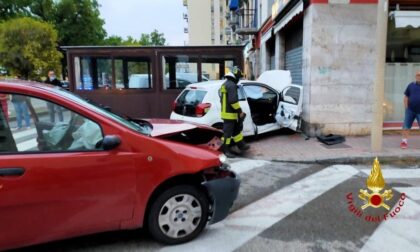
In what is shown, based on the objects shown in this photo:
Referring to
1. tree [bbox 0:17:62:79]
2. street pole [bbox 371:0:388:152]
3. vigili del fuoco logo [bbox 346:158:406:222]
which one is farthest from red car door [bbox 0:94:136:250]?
tree [bbox 0:17:62:79]

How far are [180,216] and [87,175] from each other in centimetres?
98

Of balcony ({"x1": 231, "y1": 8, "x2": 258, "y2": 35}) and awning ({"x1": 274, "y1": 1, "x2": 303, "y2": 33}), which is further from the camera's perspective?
balcony ({"x1": 231, "y1": 8, "x2": 258, "y2": 35})

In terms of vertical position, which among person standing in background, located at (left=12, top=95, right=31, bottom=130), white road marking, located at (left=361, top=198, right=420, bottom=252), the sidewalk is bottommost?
white road marking, located at (left=361, top=198, right=420, bottom=252)

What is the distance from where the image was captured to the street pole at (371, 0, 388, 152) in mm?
7199

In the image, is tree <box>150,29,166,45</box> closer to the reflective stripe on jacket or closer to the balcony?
the balcony

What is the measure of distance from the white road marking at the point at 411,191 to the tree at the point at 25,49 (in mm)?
18058

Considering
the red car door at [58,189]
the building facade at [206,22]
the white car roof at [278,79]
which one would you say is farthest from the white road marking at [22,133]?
the building facade at [206,22]

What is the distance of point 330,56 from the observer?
9188 mm

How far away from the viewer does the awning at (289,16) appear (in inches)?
393

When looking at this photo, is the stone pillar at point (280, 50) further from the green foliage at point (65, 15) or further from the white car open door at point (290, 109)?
the green foliage at point (65, 15)

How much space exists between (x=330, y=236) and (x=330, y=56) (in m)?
6.32

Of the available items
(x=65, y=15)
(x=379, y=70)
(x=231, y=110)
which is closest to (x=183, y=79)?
(x=231, y=110)

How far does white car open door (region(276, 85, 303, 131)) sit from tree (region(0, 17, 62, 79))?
14525 millimetres

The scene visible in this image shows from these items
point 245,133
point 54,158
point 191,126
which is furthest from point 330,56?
point 54,158
